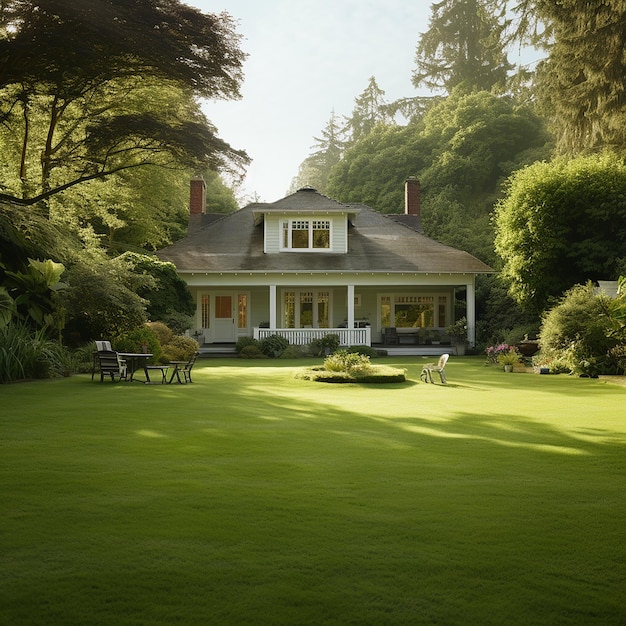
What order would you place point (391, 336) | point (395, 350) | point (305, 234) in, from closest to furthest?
point (395, 350) → point (391, 336) → point (305, 234)

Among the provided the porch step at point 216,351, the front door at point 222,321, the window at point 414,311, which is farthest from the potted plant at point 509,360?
the front door at point 222,321

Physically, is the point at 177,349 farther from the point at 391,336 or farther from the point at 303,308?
the point at 391,336

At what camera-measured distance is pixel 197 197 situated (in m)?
37.7

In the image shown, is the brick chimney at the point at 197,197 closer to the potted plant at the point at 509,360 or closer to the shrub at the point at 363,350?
the shrub at the point at 363,350

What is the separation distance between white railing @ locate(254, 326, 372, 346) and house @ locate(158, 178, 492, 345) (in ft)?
0.14

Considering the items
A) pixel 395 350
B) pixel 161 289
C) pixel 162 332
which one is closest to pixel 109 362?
pixel 162 332

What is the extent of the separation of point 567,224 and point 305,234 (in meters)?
11.9

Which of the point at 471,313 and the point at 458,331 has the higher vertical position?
the point at 471,313

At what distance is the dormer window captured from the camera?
3241cm

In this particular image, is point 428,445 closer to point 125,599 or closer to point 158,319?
point 125,599

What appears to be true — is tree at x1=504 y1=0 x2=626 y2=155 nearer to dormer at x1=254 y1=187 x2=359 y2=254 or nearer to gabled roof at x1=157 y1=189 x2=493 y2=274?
gabled roof at x1=157 y1=189 x2=493 y2=274


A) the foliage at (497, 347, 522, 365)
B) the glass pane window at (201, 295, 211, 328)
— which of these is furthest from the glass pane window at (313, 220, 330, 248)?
the foliage at (497, 347, 522, 365)

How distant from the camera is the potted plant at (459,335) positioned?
29.3 m

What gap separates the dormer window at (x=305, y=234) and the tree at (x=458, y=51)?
91.6 ft
